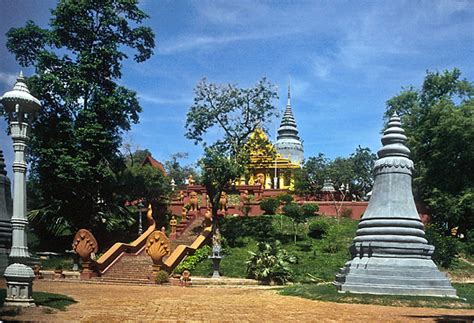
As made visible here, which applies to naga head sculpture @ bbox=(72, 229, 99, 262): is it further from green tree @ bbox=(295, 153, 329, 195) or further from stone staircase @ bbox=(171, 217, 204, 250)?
green tree @ bbox=(295, 153, 329, 195)

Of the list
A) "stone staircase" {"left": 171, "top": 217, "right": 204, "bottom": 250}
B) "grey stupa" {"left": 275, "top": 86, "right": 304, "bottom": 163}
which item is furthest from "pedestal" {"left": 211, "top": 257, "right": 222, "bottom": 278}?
"grey stupa" {"left": 275, "top": 86, "right": 304, "bottom": 163}

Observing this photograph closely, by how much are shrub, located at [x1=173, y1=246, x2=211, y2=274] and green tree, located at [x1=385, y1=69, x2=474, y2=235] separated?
1419cm

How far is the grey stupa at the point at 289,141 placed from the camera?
5869 cm

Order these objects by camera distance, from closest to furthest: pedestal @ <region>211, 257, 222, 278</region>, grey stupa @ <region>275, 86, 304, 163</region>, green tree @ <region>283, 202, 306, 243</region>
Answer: pedestal @ <region>211, 257, 222, 278</region> → green tree @ <region>283, 202, 306, 243</region> → grey stupa @ <region>275, 86, 304, 163</region>

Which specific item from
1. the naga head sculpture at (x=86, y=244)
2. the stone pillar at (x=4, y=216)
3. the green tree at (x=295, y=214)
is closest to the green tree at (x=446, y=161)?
the green tree at (x=295, y=214)

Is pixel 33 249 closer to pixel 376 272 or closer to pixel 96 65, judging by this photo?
pixel 96 65

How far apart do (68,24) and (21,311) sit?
21.0 meters

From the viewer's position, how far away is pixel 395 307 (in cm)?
1367

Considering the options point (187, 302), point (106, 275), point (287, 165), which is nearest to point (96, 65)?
point (106, 275)

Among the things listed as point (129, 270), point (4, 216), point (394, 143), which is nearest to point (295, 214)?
point (129, 270)

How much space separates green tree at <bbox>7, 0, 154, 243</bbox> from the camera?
26312mm

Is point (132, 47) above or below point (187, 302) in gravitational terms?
above

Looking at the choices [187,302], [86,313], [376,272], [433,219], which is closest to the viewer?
[86,313]

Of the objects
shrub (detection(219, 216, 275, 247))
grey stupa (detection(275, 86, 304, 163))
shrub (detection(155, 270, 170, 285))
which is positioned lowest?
shrub (detection(155, 270, 170, 285))
